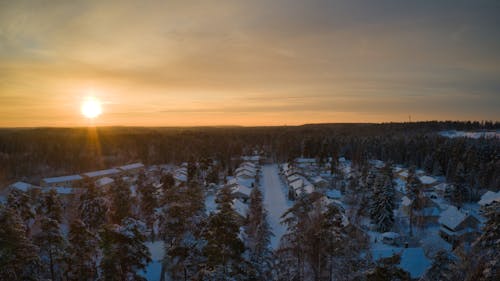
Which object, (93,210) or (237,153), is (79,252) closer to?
(93,210)

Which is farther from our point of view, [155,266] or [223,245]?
[155,266]

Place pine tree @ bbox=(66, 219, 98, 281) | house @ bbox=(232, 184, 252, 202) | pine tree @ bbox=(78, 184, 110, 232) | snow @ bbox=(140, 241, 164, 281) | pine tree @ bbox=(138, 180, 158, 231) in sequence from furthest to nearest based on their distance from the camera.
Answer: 1. house @ bbox=(232, 184, 252, 202)
2. pine tree @ bbox=(138, 180, 158, 231)
3. pine tree @ bbox=(78, 184, 110, 232)
4. snow @ bbox=(140, 241, 164, 281)
5. pine tree @ bbox=(66, 219, 98, 281)

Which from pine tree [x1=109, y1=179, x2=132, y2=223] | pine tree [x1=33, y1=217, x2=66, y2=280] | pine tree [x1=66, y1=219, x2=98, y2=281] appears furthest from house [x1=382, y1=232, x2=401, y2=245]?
pine tree [x1=33, y1=217, x2=66, y2=280]

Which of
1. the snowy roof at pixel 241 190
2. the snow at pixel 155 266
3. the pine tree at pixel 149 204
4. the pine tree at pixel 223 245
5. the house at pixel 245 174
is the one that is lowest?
the snow at pixel 155 266

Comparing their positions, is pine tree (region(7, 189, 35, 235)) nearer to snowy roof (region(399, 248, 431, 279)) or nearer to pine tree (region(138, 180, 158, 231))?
pine tree (region(138, 180, 158, 231))

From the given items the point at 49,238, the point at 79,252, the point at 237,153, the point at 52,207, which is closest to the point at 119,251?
the point at 79,252

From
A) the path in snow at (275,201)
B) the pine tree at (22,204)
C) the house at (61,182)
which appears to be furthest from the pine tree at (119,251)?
the house at (61,182)

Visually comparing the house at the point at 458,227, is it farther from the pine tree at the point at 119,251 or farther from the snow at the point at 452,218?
the pine tree at the point at 119,251
